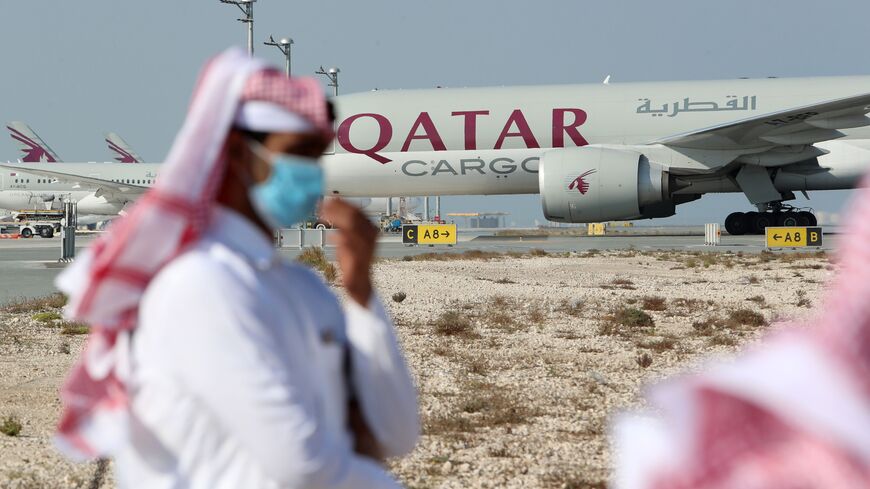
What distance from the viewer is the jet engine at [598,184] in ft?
71.4

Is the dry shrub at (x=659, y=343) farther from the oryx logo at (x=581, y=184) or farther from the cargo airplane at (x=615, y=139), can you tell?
the cargo airplane at (x=615, y=139)

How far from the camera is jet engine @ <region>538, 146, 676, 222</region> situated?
21.8m

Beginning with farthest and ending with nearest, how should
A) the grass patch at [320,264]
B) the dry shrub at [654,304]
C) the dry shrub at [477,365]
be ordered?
the grass patch at [320,264], the dry shrub at [654,304], the dry shrub at [477,365]

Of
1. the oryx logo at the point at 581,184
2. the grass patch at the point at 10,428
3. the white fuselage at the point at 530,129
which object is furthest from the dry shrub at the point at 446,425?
the white fuselage at the point at 530,129

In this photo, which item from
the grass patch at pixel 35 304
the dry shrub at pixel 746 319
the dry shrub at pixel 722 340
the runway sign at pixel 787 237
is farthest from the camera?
the runway sign at pixel 787 237

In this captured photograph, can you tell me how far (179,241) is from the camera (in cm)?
148

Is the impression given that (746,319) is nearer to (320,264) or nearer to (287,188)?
(320,264)

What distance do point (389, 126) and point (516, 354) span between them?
651 inches

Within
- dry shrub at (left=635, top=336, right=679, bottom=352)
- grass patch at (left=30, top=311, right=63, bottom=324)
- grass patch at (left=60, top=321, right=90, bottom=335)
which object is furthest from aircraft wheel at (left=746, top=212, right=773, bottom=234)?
grass patch at (left=60, top=321, right=90, bottom=335)

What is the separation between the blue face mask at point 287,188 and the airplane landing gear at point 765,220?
941 inches

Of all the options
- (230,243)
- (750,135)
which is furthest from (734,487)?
(750,135)

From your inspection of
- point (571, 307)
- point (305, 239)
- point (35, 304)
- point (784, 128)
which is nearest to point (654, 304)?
point (571, 307)

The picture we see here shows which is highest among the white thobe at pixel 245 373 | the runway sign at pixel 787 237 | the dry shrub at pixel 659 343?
the runway sign at pixel 787 237

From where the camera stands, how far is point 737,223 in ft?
86.1
